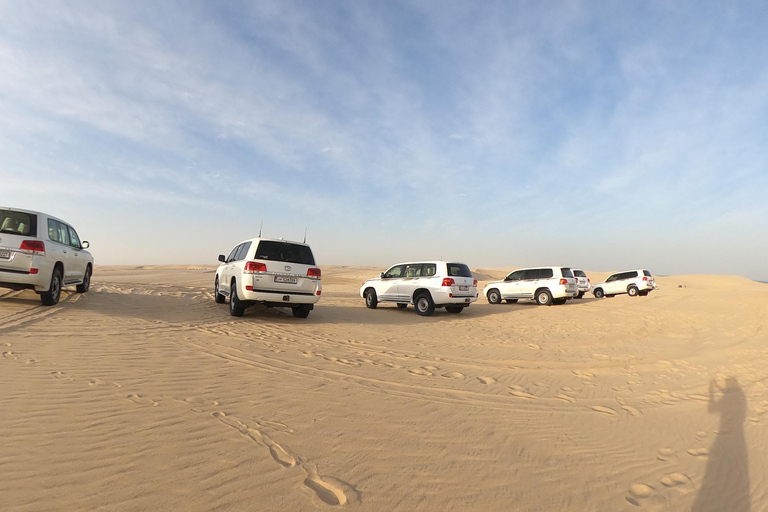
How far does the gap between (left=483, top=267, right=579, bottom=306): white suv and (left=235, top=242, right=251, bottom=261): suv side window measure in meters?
12.3

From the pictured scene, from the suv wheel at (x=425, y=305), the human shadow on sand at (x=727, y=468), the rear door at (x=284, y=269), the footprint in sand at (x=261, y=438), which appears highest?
the rear door at (x=284, y=269)

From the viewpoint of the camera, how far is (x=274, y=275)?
9.58m

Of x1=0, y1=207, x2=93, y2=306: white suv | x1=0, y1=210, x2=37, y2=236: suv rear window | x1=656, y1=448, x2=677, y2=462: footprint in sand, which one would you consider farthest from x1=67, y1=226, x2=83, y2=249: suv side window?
x1=656, y1=448, x2=677, y2=462: footprint in sand

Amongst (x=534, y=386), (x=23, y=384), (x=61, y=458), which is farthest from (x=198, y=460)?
(x=534, y=386)

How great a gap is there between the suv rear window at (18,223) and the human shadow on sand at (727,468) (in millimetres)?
11545

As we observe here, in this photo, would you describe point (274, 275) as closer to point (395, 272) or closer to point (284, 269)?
point (284, 269)

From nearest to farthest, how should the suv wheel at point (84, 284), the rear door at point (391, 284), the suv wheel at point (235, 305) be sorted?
1. the suv wheel at point (235, 305)
2. the suv wheel at point (84, 284)
3. the rear door at point (391, 284)

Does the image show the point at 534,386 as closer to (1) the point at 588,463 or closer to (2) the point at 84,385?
(1) the point at 588,463

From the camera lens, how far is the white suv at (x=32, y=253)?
27.2 feet

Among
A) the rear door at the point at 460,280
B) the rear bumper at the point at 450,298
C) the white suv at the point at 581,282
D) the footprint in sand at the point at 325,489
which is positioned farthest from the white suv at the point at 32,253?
the white suv at the point at 581,282

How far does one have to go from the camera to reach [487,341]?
8.87 m

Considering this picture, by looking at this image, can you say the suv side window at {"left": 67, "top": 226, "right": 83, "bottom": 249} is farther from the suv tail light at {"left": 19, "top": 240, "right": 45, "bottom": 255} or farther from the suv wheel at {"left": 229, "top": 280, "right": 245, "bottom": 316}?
the suv wheel at {"left": 229, "top": 280, "right": 245, "bottom": 316}

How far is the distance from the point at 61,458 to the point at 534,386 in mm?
5233

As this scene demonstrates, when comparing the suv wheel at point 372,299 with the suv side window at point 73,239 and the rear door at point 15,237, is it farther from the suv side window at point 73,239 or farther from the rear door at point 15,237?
the rear door at point 15,237
